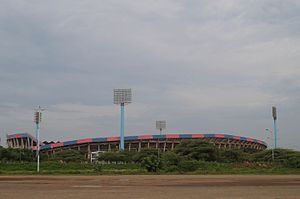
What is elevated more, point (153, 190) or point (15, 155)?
point (153, 190)

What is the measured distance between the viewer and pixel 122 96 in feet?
362

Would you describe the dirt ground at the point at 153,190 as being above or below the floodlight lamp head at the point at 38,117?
below

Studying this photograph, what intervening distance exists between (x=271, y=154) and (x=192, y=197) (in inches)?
3091

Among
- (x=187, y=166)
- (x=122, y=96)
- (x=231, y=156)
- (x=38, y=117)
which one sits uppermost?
(x=122, y=96)

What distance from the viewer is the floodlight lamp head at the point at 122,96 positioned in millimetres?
109625

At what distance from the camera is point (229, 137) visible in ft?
500

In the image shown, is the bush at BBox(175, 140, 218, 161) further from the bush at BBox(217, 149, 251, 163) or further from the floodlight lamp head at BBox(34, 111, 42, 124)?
the floodlight lamp head at BBox(34, 111, 42, 124)

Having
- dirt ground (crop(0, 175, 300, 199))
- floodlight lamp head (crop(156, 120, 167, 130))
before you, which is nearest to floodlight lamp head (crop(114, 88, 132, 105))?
floodlight lamp head (crop(156, 120, 167, 130))

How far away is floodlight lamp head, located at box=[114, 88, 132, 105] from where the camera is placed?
110 meters

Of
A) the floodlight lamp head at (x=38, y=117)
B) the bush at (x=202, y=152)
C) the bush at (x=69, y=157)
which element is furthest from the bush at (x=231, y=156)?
the floodlight lamp head at (x=38, y=117)

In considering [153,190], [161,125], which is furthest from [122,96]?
[153,190]

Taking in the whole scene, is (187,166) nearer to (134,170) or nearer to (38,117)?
(134,170)

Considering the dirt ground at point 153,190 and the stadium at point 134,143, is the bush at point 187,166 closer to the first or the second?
the dirt ground at point 153,190

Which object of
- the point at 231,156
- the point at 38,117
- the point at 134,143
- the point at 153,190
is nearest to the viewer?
the point at 153,190
